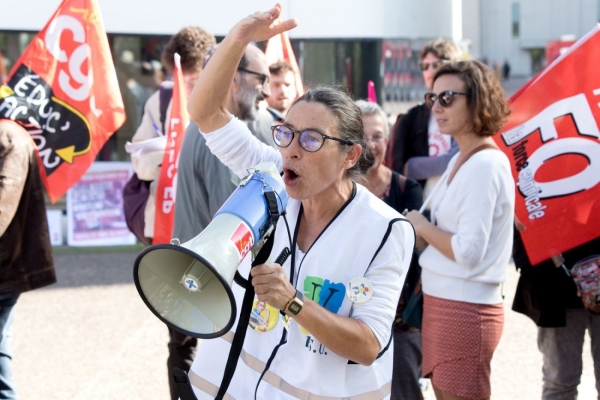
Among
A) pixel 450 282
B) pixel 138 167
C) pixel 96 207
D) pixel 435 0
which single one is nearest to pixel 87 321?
pixel 138 167

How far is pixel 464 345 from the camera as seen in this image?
11.3 feet

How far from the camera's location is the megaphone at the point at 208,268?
1.99m

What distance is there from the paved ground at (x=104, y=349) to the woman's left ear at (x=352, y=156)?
3.01 m

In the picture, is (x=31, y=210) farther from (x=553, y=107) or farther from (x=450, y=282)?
(x=553, y=107)

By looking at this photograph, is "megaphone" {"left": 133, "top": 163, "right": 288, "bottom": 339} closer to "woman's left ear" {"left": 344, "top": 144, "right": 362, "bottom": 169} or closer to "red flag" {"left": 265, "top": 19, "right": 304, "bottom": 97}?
"woman's left ear" {"left": 344, "top": 144, "right": 362, "bottom": 169}

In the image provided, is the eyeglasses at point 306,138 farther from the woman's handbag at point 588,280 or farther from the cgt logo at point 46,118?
the cgt logo at point 46,118

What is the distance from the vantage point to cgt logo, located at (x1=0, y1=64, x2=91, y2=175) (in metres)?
4.52

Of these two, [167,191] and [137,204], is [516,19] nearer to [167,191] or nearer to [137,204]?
[137,204]

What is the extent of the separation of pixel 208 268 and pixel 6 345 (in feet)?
8.32

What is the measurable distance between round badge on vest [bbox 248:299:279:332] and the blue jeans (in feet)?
6.82

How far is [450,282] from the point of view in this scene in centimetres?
350

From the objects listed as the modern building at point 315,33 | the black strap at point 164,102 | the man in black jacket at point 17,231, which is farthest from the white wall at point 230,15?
the man in black jacket at point 17,231

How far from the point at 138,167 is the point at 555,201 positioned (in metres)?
2.23

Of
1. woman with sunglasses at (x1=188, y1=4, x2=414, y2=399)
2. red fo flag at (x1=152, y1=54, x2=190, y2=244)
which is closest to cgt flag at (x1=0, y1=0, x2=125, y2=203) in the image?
red fo flag at (x1=152, y1=54, x2=190, y2=244)
